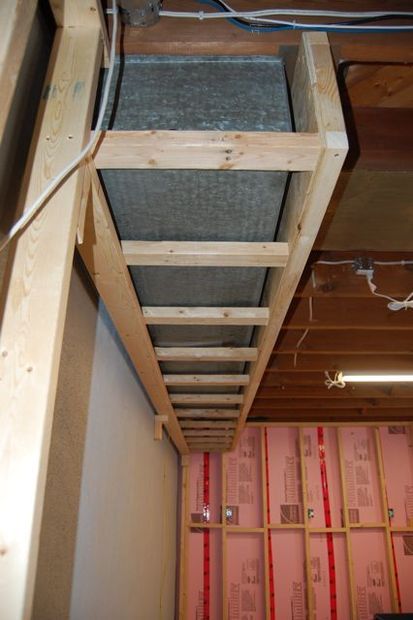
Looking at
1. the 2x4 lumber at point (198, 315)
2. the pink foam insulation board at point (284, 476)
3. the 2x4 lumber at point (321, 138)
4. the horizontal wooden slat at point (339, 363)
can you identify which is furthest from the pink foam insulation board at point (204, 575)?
the 2x4 lumber at point (321, 138)

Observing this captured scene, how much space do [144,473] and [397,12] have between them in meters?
2.68

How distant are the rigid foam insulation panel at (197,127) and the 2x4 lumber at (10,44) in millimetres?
385

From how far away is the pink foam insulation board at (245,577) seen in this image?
488 cm

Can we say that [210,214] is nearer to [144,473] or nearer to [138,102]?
[138,102]

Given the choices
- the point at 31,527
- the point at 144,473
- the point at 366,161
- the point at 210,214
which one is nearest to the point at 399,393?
the point at 144,473

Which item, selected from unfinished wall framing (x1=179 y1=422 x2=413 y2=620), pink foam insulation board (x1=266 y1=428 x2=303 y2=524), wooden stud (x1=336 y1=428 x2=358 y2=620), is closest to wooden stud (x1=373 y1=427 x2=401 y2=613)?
unfinished wall framing (x1=179 y1=422 x2=413 y2=620)

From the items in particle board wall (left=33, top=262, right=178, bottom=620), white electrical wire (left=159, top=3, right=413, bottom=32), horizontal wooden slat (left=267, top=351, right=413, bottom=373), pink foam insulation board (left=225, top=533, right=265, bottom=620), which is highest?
white electrical wire (left=159, top=3, right=413, bottom=32)

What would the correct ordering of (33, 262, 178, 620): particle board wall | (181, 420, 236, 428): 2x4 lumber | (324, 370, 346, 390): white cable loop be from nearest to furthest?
(33, 262, 178, 620): particle board wall, (324, 370, 346, 390): white cable loop, (181, 420, 236, 428): 2x4 lumber

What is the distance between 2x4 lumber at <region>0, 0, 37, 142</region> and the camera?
Result: 2.27 ft

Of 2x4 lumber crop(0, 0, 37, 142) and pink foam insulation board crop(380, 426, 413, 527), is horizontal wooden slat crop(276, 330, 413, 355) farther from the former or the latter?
pink foam insulation board crop(380, 426, 413, 527)

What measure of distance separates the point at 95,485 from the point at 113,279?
83 cm

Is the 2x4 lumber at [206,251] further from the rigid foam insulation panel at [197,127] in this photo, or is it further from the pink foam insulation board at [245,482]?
the pink foam insulation board at [245,482]

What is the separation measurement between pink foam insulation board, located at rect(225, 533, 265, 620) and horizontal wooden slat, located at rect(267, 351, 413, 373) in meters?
2.87

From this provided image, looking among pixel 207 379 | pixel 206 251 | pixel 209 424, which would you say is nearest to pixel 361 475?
pixel 209 424
